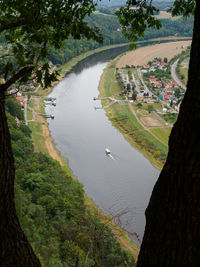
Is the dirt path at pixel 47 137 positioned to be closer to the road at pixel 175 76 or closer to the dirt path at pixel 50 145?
the dirt path at pixel 50 145

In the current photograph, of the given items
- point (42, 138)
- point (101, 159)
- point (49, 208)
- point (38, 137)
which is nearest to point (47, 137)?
point (42, 138)

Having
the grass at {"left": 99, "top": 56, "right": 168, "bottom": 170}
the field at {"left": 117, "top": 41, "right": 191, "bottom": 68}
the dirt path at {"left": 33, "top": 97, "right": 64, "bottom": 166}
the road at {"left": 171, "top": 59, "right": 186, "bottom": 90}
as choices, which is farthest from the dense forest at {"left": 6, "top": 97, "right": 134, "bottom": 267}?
the field at {"left": 117, "top": 41, "right": 191, "bottom": 68}

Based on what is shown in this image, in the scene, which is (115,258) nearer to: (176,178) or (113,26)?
(176,178)

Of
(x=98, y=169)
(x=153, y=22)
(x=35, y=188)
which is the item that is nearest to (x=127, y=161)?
(x=98, y=169)

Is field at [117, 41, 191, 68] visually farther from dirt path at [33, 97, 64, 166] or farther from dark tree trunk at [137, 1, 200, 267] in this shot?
dark tree trunk at [137, 1, 200, 267]

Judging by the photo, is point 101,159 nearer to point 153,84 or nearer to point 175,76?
point 153,84

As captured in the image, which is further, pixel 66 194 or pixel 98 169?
pixel 98 169
